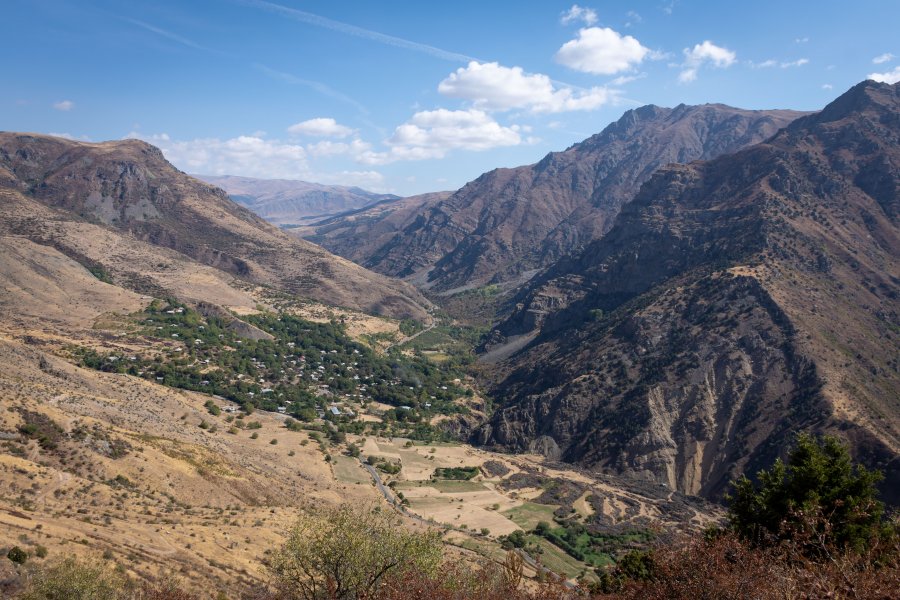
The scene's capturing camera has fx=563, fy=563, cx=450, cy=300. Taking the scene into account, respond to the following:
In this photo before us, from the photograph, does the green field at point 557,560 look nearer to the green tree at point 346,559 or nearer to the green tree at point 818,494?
the green tree at point 818,494

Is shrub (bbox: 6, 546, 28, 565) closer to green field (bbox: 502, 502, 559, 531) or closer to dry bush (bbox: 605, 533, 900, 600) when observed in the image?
dry bush (bbox: 605, 533, 900, 600)

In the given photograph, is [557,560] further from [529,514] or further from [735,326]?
[735,326]

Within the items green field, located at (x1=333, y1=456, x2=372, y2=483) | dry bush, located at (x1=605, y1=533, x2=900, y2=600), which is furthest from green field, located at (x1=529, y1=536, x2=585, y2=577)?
dry bush, located at (x1=605, y1=533, x2=900, y2=600)

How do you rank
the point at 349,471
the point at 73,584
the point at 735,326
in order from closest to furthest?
the point at 73,584 < the point at 349,471 < the point at 735,326

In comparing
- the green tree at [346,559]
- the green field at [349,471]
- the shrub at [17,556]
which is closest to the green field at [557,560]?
the green field at [349,471]

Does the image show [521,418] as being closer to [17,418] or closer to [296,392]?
[296,392]

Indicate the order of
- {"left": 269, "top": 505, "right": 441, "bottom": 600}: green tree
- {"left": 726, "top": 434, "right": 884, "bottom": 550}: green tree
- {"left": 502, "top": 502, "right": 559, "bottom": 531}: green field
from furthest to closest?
{"left": 502, "top": 502, "right": 559, "bottom": 531}: green field
{"left": 726, "top": 434, "right": 884, "bottom": 550}: green tree
{"left": 269, "top": 505, "right": 441, "bottom": 600}: green tree

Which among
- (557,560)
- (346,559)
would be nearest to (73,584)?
(346,559)

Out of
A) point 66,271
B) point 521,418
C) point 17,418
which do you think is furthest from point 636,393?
point 66,271
